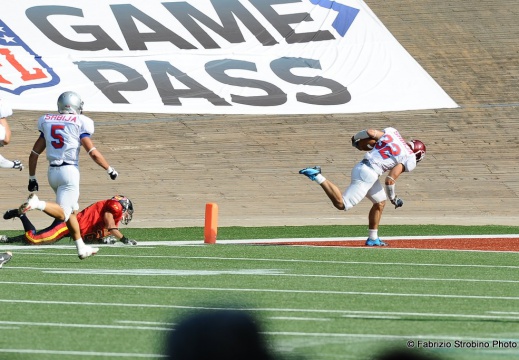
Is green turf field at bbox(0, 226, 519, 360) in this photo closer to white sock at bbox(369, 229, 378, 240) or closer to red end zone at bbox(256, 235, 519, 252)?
white sock at bbox(369, 229, 378, 240)

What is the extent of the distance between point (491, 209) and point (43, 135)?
13.1 m

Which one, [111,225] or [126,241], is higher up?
[111,225]

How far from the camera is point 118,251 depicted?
1426cm

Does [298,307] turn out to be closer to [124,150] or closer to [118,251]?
[118,251]

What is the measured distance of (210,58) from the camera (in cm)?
3203

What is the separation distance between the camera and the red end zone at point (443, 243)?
15500 mm

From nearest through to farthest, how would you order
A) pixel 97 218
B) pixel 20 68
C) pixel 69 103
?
pixel 69 103
pixel 97 218
pixel 20 68

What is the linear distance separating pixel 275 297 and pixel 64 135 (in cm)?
430

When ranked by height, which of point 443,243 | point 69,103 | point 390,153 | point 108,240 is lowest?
point 108,240

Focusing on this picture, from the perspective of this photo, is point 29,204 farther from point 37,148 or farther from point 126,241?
point 126,241

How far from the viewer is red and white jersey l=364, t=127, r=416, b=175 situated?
50.9 feet

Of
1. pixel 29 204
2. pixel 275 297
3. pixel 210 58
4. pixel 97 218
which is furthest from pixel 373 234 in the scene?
pixel 210 58

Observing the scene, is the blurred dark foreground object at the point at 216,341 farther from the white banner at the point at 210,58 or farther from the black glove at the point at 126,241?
the white banner at the point at 210,58

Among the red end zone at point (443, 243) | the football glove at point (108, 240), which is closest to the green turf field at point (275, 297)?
the football glove at point (108, 240)
